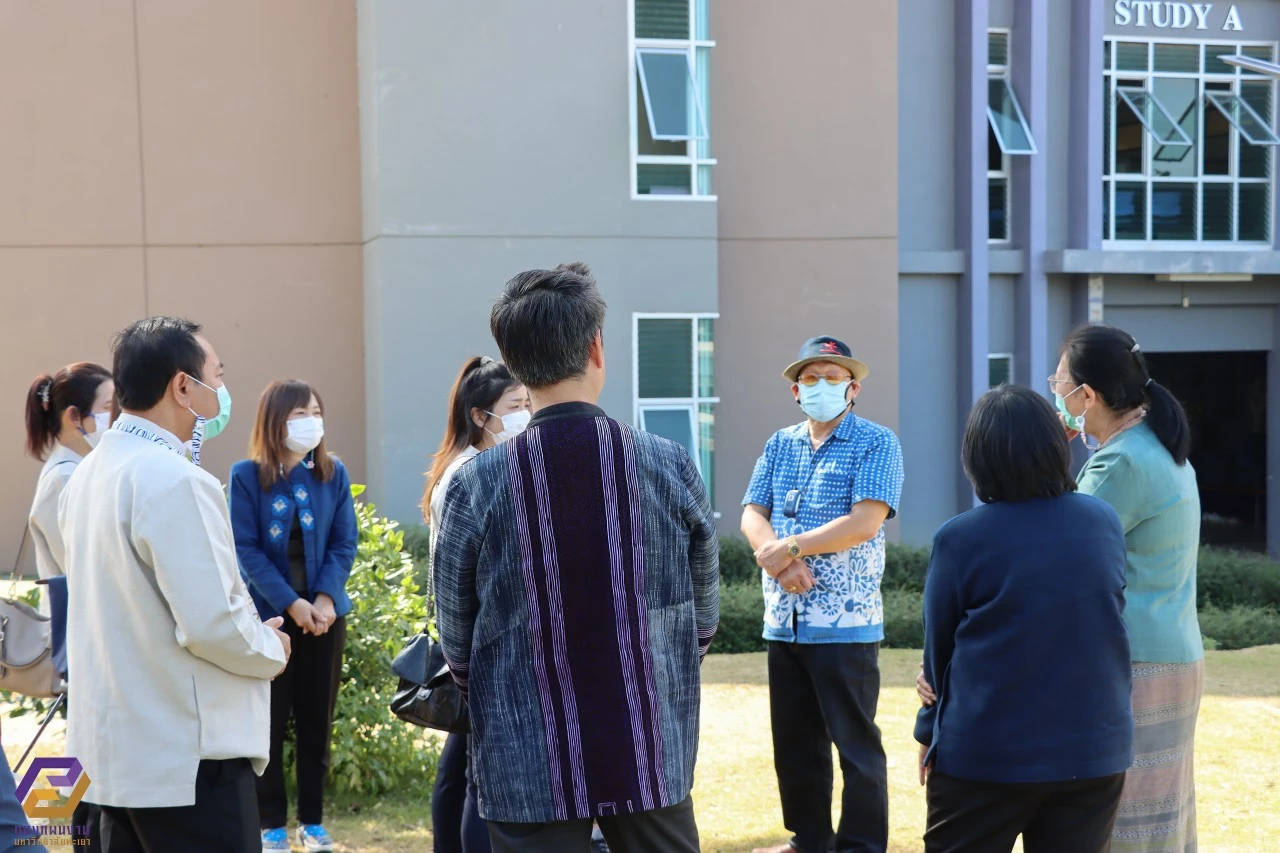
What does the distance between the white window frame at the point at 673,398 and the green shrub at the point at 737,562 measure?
933 millimetres

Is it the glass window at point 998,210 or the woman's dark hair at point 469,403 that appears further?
the glass window at point 998,210

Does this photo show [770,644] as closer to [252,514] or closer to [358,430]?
[252,514]

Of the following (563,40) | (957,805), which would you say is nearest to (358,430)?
(563,40)

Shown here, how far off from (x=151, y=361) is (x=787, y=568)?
8.33 ft

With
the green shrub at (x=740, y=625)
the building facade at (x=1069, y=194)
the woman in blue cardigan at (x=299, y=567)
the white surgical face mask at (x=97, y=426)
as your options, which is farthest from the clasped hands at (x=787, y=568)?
the building facade at (x=1069, y=194)

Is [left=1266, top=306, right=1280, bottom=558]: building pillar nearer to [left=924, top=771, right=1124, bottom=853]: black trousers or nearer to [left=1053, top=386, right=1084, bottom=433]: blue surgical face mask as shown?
[left=1053, top=386, right=1084, bottom=433]: blue surgical face mask

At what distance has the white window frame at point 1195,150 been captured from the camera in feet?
50.1

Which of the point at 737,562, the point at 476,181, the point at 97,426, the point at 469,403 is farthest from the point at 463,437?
the point at 476,181

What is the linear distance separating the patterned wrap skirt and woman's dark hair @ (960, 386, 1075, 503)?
78 cm

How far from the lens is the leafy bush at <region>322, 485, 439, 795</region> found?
576 centimetres

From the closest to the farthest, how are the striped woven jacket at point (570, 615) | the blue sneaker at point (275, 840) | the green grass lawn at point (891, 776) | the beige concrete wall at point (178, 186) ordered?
the striped woven jacket at point (570, 615)
the blue sneaker at point (275, 840)
the green grass lawn at point (891, 776)
the beige concrete wall at point (178, 186)

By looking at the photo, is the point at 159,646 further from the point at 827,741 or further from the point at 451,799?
the point at 827,741

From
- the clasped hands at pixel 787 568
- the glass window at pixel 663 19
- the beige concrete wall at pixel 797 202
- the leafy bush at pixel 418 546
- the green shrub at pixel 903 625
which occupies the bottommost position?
the green shrub at pixel 903 625

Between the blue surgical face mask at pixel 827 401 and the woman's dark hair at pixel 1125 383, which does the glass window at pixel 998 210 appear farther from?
the woman's dark hair at pixel 1125 383
